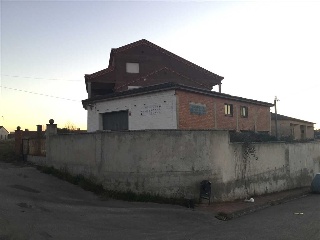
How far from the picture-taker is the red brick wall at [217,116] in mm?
20422

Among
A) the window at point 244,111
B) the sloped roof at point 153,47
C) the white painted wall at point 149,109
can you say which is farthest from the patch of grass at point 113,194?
the sloped roof at point 153,47

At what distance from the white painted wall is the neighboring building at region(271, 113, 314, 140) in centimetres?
2235

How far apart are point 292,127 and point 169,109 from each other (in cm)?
2915

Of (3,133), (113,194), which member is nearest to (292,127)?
(113,194)

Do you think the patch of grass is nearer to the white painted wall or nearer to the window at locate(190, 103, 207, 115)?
the white painted wall

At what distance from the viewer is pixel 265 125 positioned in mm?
30125

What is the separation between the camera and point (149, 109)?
21.4 metres

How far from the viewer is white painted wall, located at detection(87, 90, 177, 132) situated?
66.3 feet

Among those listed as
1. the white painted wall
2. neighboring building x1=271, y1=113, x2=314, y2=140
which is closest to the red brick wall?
the white painted wall

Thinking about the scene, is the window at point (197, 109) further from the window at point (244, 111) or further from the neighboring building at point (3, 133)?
the neighboring building at point (3, 133)

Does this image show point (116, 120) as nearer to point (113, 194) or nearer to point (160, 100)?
point (160, 100)

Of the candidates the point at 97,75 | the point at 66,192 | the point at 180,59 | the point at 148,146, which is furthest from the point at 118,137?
the point at 180,59

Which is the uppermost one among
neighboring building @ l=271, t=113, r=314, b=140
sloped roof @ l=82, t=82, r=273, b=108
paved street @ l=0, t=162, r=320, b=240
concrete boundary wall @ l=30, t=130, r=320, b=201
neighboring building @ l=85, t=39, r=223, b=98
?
neighboring building @ l=85, t=39, r=223, b=98

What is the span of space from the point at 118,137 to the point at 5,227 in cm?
606
